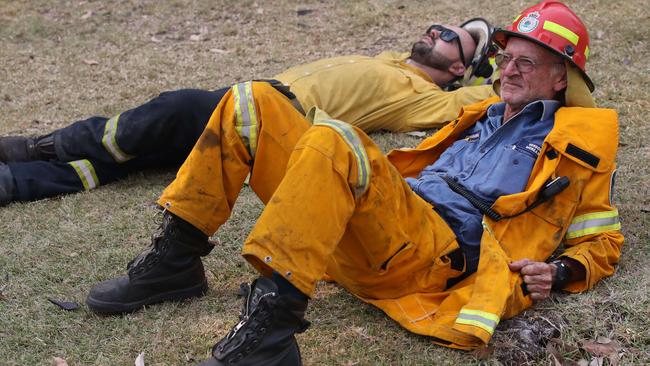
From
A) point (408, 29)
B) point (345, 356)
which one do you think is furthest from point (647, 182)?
point (408, 29)

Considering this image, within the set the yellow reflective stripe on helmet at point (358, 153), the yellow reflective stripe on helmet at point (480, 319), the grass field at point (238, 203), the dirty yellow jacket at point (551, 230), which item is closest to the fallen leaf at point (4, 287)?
the grass field at point (238, 203)

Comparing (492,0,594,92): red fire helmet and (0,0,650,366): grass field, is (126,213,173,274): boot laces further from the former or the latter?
(492,0,594,92): red fire helmet

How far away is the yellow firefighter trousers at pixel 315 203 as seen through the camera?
2598 mm

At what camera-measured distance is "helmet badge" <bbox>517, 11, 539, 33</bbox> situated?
3422mm

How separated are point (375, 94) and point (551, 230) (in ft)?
8.34

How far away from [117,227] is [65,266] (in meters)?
0.52

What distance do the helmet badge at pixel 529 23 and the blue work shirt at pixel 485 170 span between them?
0.33 m

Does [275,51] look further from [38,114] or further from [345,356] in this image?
[345,356]

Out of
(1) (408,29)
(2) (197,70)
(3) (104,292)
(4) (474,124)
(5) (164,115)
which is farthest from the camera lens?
(1) (408,29)

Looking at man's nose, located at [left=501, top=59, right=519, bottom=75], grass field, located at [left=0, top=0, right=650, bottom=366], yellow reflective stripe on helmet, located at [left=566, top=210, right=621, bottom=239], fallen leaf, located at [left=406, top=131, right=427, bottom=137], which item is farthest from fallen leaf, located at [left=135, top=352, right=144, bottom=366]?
fallen leaf, located at [left=406, top=131, right=427, bottom=137]

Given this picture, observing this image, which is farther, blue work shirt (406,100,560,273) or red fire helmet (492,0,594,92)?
red fire helmet (492,0,594,92)

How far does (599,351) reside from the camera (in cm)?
300

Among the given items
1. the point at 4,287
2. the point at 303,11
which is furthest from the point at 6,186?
the point at 303,11

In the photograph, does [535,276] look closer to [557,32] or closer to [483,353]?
[483,353]
